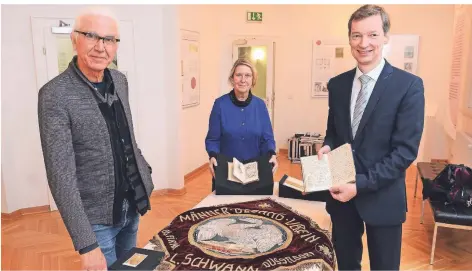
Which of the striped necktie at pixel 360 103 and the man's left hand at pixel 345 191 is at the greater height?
the striped necktie at pixel 360 103

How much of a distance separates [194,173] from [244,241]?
172 inches

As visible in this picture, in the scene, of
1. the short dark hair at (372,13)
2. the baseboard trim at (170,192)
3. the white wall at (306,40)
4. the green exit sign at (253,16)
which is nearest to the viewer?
the short dark hair at (372,13)

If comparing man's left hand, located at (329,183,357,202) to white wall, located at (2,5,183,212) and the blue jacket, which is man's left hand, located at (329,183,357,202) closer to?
the blue jacket

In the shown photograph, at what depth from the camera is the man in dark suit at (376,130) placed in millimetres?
1568

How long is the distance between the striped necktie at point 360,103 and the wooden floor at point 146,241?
6.06 feet

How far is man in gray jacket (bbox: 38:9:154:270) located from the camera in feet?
4.78

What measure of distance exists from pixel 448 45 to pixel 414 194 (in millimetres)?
3232

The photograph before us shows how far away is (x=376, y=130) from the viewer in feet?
5.32

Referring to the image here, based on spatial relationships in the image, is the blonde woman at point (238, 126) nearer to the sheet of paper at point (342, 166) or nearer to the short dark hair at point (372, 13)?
the sheet of paper at point (342, 166)

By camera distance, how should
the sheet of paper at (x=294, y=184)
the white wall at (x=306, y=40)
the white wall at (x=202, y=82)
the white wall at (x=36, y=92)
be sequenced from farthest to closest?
the white wall at (x=306, y=40) → the white wall at (x=202, y=82) → the white wall at (x=36, y=92) → the sheet of paper at (x=294, y=184)

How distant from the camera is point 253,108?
113 inches

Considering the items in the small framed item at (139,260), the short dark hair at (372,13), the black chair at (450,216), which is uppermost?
the short dark hair at (372,13)

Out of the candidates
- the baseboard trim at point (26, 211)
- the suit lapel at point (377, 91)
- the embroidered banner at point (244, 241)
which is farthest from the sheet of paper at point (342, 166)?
the baseboard trim at point (26, 211)

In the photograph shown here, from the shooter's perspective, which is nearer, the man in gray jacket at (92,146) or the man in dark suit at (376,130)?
the man in gray jacket at (92,146)
